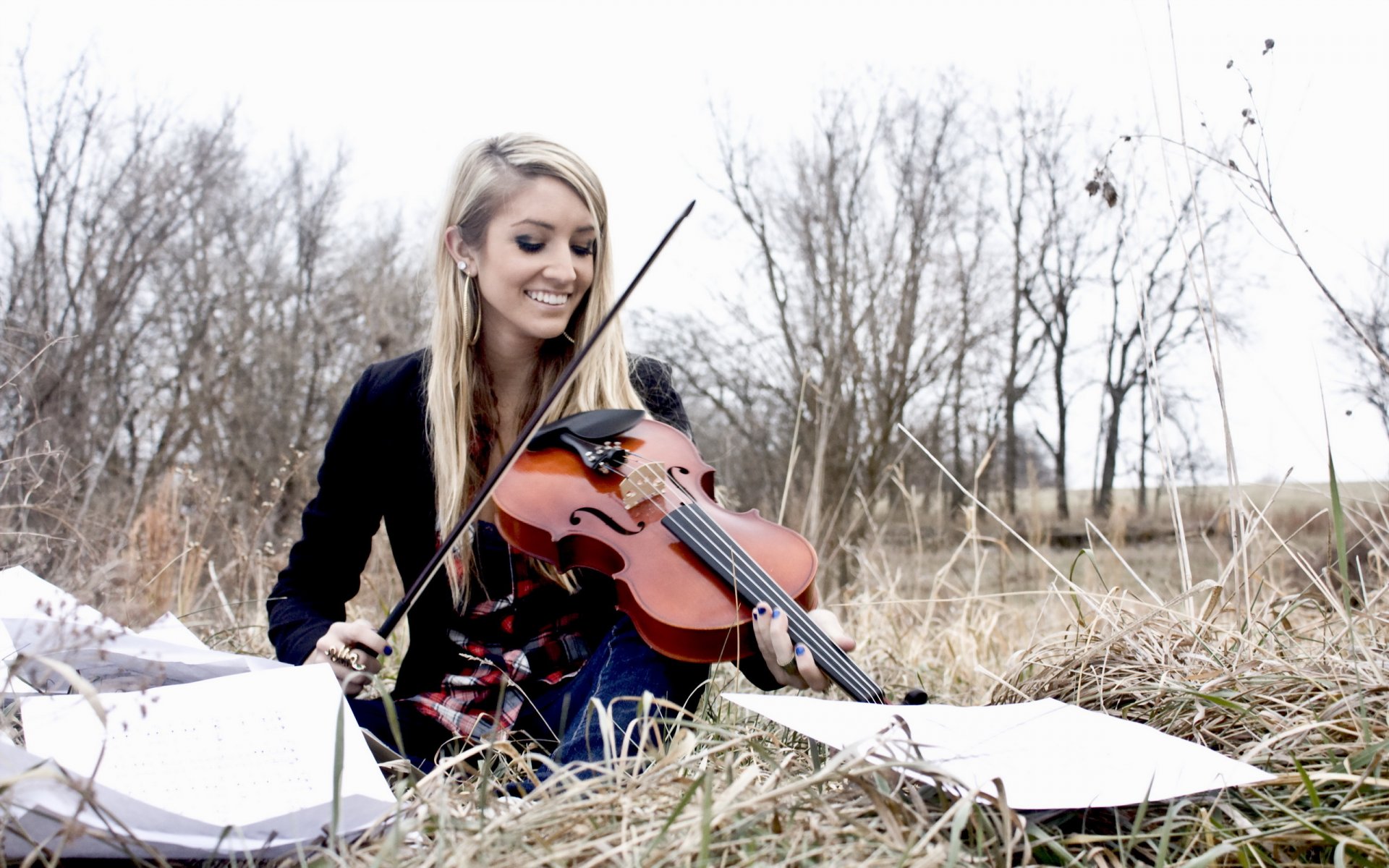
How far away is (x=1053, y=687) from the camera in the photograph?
1.38 meters

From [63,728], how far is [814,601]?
3.01 ft

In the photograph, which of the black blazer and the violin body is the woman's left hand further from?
the black blazer

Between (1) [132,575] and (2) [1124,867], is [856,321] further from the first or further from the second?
(2) [1124,867]

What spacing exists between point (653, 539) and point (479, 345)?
28.2 inches

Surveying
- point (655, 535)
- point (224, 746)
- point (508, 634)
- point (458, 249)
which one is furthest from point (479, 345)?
point (224, 746)

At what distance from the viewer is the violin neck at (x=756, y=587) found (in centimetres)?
125

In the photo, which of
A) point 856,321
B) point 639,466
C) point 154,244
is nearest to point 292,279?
point 154,244

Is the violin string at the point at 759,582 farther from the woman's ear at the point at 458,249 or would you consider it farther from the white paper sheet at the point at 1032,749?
the woman's ear at the point at 458,249

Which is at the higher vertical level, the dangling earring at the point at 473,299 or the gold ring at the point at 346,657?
the dangling earring at the point at 473,299

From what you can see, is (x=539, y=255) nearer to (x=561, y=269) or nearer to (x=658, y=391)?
(x=561, y=269)

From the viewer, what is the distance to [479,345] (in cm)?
195

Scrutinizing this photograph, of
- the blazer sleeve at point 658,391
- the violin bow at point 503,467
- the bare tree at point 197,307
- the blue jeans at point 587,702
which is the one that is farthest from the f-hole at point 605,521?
the bare tree at point 197,307

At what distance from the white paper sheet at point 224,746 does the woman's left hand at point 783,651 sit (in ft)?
1.71

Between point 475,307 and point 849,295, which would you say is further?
point 849,295
